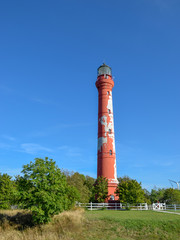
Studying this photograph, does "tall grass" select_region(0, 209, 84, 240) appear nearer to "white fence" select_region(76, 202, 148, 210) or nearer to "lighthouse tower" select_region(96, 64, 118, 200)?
"white fence" select_region(76, 202, 148, 210)

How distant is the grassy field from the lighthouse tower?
15.4 meters

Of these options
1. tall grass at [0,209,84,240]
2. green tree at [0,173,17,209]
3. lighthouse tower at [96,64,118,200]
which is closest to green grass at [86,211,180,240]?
tall grass at [0,209,84,240]

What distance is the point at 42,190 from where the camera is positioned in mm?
19469

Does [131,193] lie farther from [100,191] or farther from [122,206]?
[100,191]

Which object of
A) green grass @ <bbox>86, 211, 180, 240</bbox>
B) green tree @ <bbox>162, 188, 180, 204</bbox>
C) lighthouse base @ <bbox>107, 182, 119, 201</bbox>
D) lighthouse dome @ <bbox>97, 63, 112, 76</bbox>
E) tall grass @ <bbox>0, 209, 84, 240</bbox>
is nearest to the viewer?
green grass @ <bbox>86, 211, 180, 240</bbox>

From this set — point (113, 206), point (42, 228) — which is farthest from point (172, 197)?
point (42, 228)

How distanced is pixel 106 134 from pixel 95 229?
2106cm

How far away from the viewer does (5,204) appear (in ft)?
102

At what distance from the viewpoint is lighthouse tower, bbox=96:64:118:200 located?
120ft

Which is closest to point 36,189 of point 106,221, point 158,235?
point 106,221

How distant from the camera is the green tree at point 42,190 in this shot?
19.1 metres

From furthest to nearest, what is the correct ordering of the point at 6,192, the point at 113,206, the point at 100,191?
the point at 100,191, the point at 6,192, the point at 113,206

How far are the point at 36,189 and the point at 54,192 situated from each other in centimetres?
177

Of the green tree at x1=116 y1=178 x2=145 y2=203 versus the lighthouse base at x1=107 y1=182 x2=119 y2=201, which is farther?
the lighthouse base at x1=107 y1=182 x2=119 y2=201
